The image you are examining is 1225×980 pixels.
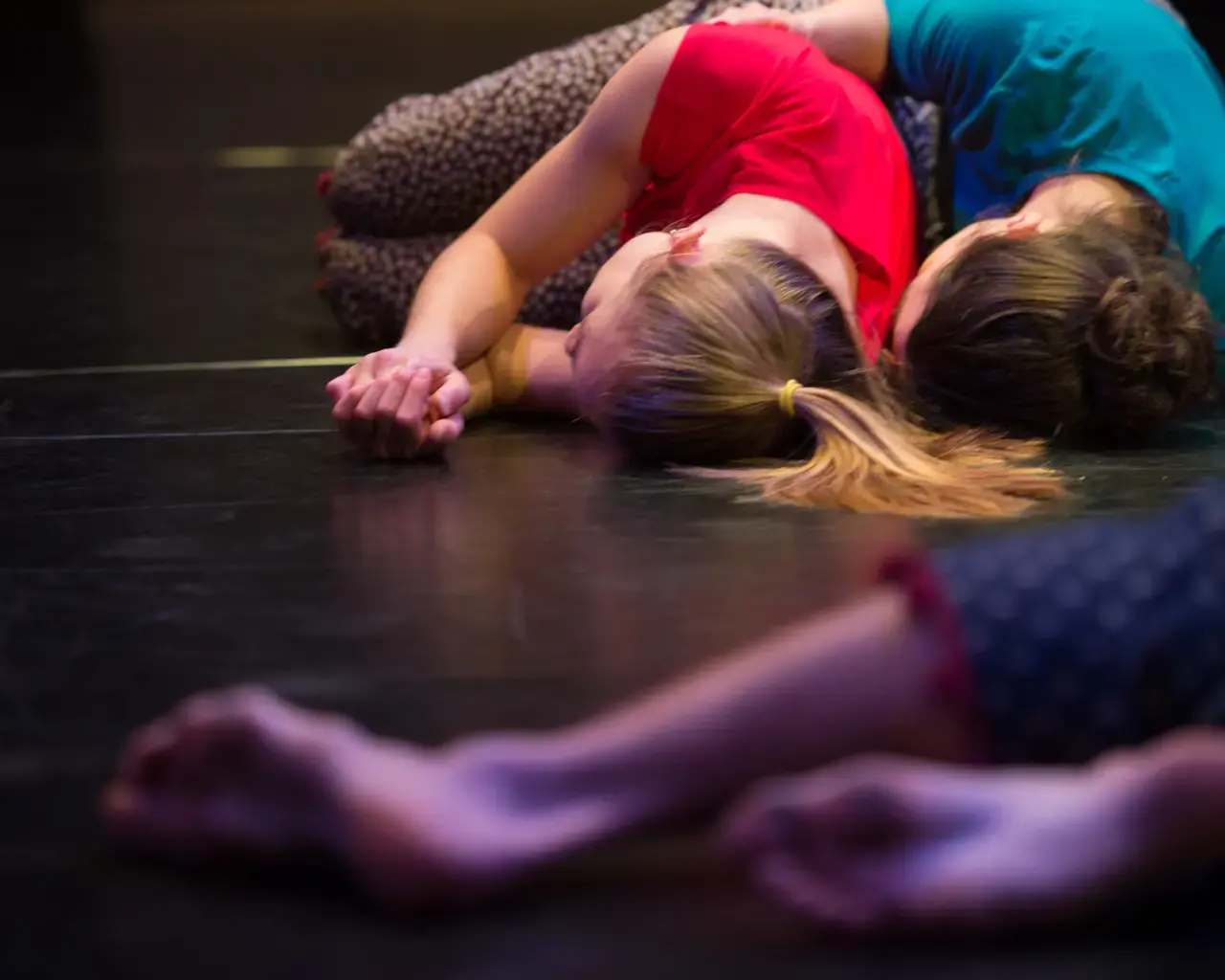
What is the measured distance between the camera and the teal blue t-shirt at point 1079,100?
5.00ft

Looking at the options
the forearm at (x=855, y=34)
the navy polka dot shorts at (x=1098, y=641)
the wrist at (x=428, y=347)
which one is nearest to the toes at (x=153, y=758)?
the navy polka dot shorts at (x=1098, y=641)

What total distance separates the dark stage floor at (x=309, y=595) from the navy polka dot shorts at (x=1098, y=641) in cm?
10

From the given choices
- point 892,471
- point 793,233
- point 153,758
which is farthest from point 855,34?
point 153,758

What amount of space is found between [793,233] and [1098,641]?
2.50 feet

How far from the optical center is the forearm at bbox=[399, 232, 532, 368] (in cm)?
149

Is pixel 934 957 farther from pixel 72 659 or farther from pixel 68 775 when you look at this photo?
pixel 72 659

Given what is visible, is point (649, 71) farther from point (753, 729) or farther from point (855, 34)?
point (753, 729)

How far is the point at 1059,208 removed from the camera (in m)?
1.48

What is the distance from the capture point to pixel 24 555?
1.18 meters

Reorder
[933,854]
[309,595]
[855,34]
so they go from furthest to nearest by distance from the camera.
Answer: [855,34]
[309,595]
[933,854]

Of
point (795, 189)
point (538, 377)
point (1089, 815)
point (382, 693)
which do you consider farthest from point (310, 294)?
point (1089, 815)

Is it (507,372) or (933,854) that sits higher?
(933,854)

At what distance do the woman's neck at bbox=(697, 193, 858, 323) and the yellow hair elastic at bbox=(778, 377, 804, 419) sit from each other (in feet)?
0.37

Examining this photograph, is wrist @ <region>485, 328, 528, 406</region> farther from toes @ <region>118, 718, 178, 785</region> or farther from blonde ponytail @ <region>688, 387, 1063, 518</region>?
toes @ <region>118, 718, 178, 785</region>
